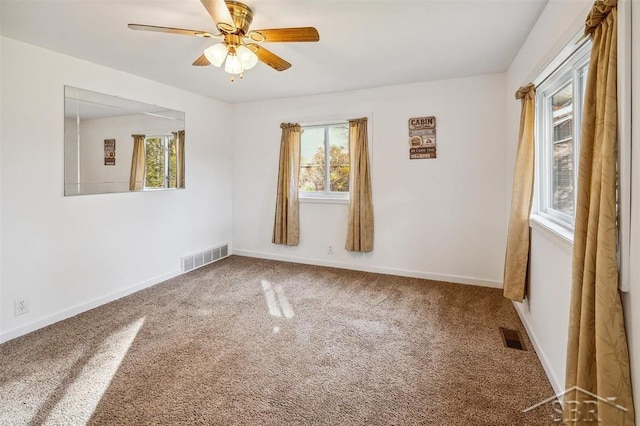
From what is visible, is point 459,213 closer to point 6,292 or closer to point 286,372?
point 286,372

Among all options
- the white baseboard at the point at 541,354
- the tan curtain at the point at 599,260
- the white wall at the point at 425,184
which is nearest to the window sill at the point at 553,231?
the tan curtain at the point at 599,260

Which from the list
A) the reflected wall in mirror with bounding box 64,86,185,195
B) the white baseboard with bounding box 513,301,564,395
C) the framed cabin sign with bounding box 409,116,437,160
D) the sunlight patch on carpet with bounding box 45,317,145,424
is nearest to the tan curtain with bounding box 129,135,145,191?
the reflected wall in mirror with bounding box 64,86,185,195

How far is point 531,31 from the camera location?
240 centimetres

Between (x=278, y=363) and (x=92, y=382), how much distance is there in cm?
115

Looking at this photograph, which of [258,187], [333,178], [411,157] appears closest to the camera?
[411,157]

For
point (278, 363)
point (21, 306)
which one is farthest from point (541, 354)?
point (21, 306)

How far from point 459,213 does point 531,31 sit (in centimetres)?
191

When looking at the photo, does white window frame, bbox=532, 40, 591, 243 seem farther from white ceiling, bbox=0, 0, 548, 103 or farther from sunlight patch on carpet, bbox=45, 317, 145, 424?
sunlight patch on carpet, bbox=45, 317, 145, 424

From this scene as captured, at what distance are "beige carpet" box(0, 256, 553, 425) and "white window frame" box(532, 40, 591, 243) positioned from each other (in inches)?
37.7

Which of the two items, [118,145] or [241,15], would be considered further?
[118,145]

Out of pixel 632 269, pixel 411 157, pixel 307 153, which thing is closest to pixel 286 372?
pixel 632 269

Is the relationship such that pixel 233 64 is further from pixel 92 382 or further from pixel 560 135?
pixel 560 135

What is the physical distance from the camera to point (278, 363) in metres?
2.15

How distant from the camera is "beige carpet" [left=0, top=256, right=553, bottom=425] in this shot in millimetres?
1705
